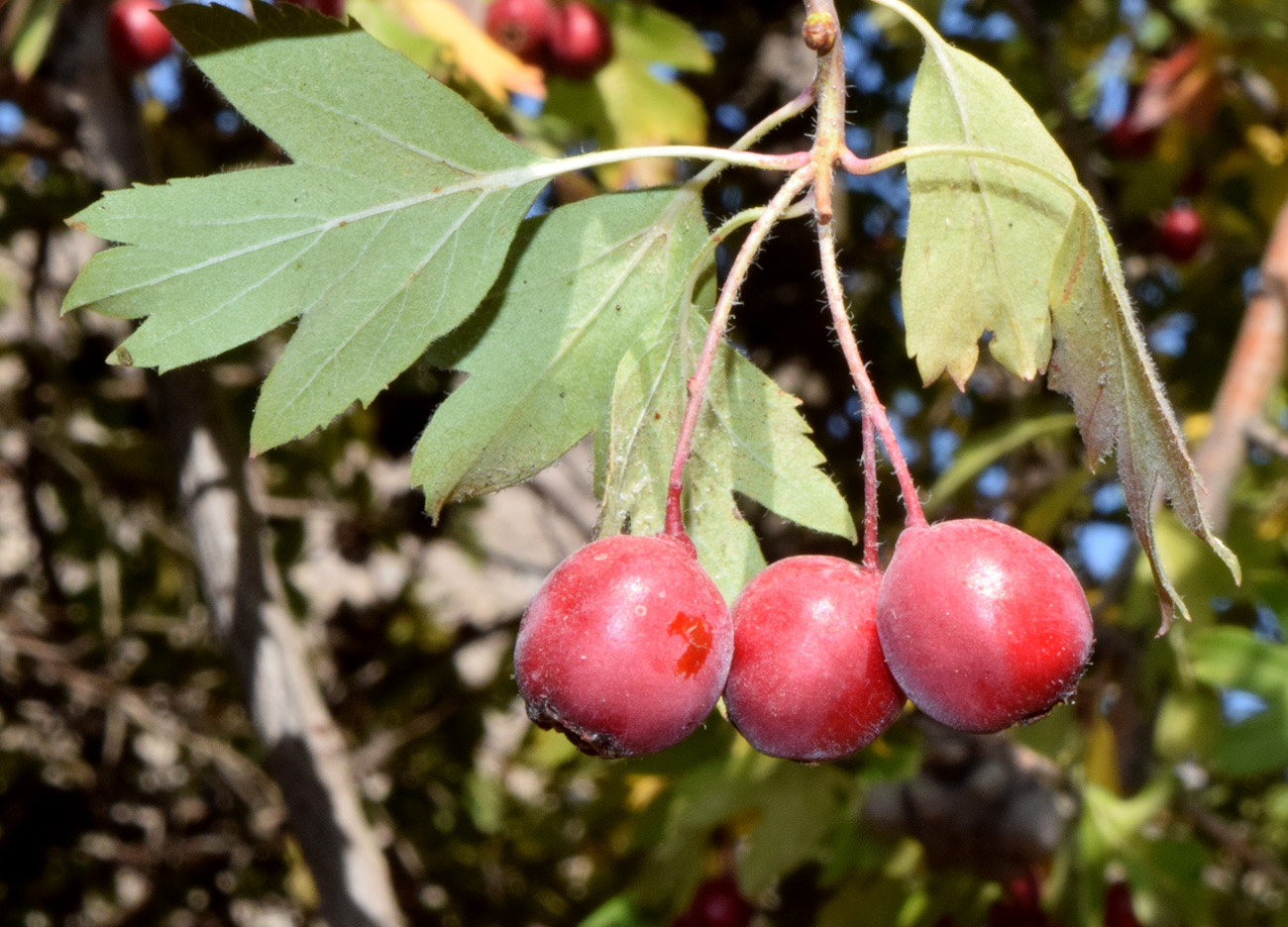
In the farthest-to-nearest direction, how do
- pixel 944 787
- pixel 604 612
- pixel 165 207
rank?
1. pixel 944 787
2. pixel 165 207
3. pixel 604 612

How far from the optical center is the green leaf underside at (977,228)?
1.03 metres

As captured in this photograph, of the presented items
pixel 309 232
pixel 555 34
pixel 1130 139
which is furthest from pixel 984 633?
pixel 1130 139

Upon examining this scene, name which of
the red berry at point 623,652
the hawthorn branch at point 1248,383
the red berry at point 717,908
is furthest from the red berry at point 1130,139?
the red berry at point 623,652

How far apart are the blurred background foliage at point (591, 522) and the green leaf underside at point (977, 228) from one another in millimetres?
1163

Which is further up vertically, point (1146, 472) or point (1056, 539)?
point (1146, 472)

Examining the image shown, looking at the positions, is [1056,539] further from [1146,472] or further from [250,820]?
[1146,472]

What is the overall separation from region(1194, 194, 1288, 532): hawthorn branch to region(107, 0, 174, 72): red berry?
1.92 metres

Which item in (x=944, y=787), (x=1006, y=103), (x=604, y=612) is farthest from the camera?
(x=944, y=787)

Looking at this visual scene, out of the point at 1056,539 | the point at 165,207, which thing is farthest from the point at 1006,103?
the point at 1056,539

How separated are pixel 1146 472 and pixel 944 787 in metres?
1.26

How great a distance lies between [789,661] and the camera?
870 mm

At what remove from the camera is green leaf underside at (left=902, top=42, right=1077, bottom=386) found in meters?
1.03

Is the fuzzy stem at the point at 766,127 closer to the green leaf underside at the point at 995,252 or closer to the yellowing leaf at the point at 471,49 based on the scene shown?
the green leaf underside at the point at 995,252

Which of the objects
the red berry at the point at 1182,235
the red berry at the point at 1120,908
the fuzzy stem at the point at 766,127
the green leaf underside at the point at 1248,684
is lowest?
the red berry at the point at 1120,908
